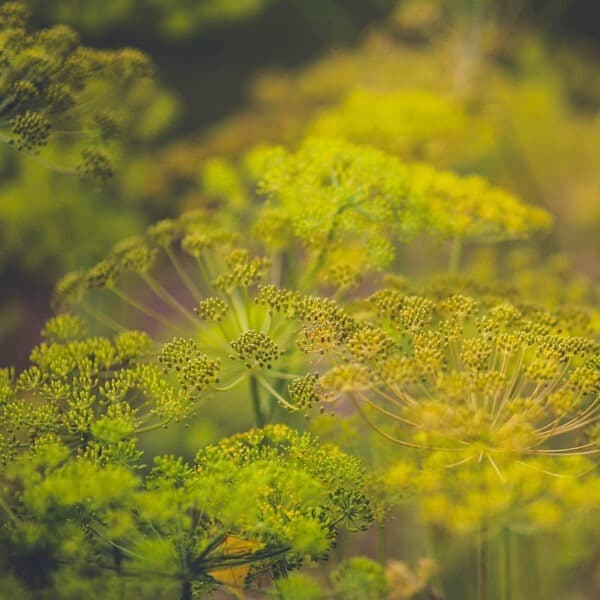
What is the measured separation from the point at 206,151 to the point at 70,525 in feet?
7.67

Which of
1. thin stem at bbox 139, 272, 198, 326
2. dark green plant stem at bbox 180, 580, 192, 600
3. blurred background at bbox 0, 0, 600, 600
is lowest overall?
dark green plant stem at bbox 180, 580, 192, 600

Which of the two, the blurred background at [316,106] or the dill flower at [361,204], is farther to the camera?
the blurred background at [316,106]

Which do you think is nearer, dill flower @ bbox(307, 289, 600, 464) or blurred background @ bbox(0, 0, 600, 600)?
dill flower @ bbox(307, 289, 600, 464)

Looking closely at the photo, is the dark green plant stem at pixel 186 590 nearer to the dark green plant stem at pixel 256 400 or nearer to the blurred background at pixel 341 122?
the dark green plant stem at pixel 256 400

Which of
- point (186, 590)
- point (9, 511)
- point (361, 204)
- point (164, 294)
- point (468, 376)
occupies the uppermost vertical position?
point (361, 204)

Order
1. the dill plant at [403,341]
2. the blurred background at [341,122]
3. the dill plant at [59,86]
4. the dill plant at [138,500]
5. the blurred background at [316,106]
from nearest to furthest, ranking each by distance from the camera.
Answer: the dill plant at [138,500] < the dill plant at [403,341] < the dill plant at [59,86] < the blurred background at [341,122] < the blurred background at [316,106]

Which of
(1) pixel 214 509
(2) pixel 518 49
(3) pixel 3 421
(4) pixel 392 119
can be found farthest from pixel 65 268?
(2) pixel 518 49

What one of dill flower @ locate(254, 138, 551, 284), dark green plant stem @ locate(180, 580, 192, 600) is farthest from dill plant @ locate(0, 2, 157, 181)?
dark green plant stem @ locate(180, 580, 192, 600)

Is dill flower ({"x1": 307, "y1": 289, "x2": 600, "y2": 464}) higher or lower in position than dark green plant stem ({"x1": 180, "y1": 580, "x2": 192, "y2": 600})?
higher

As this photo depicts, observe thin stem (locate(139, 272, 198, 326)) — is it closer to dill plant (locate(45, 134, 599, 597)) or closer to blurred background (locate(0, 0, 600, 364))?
dill plant (locate(45, 134, 599, 597))

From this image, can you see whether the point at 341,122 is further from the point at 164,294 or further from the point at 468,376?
the point at 468,376

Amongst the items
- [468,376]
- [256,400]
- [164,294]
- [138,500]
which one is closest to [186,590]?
[138,500]

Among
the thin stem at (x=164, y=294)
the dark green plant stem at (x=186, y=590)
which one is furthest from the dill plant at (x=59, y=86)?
the dark green plant stem at (x=186, y=590)

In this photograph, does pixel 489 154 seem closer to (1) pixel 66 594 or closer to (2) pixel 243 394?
(2) pixel 243 394
